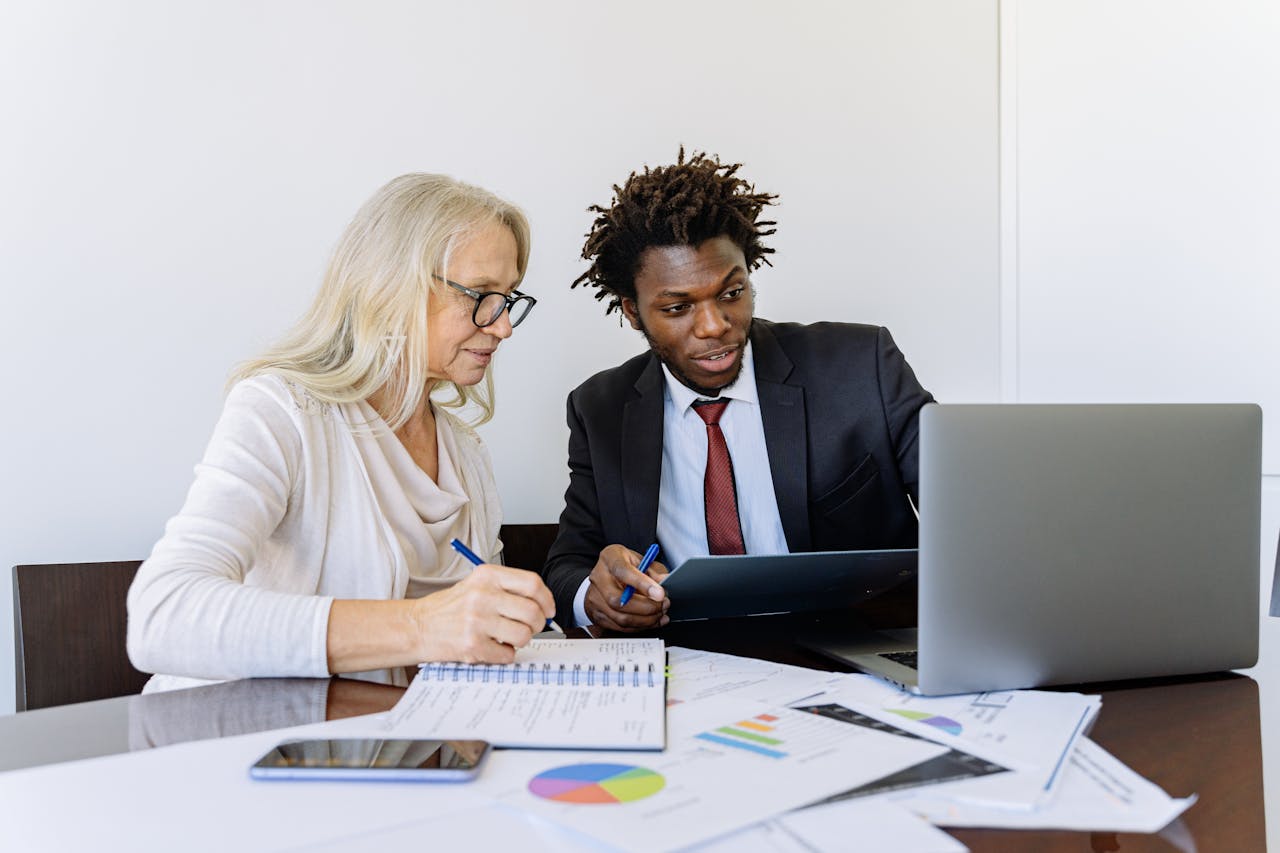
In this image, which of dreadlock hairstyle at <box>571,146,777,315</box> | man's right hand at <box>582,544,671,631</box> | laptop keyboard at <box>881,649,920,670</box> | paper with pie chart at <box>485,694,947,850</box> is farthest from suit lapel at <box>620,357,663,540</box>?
paper with pie chart at <box>485,694,947,850</box>

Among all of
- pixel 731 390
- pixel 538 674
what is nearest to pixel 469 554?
pixel 538 674

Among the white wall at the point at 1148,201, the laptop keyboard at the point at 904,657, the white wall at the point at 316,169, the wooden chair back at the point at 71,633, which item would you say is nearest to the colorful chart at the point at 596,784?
the laptop keyboard at the point at 904,657

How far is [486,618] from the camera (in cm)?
106

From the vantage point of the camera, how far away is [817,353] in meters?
2.03

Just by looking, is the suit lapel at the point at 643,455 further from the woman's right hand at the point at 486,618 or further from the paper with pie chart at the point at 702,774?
the paper with pie chart at the point at 702,774

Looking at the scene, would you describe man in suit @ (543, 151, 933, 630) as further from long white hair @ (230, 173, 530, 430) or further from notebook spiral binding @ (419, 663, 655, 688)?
notebook spiral binding @ (419, 663, 655, 688)

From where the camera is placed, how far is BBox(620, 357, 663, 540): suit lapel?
1.93 meters

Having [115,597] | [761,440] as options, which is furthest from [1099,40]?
[115,597]

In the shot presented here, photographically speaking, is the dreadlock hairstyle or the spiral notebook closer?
the spiral notebook

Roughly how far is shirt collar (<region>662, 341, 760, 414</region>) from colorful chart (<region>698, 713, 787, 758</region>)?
3.86 ft

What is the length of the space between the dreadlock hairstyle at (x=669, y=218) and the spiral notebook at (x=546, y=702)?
3.32 feet

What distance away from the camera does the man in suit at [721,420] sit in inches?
75.5

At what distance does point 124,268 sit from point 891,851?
6.11 feet

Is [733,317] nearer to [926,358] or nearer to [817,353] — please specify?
[817,353]
